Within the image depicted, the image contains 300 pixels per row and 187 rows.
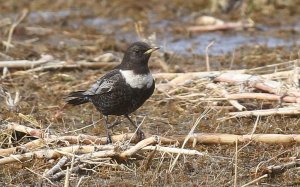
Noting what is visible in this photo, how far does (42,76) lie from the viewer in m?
10.1

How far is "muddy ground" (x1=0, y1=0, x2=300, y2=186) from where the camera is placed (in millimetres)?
6434

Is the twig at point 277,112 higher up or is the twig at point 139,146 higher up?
the twig at point 139,146

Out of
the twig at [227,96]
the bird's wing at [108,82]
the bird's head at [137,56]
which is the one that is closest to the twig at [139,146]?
the bird's wing at [108,82]

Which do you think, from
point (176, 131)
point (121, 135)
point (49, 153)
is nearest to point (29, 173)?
point (49, 153)

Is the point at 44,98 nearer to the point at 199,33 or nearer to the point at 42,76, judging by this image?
the point at 42,76

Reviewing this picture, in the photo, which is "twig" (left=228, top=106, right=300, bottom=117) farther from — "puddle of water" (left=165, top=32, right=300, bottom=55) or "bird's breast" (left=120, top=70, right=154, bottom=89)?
"puddle of water" (left=165, top=32, right=300, bottom=55)

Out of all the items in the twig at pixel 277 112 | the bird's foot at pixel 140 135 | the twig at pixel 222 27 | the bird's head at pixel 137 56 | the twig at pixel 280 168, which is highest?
the bird's head at pixel 137 56

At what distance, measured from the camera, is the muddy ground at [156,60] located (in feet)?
21.1

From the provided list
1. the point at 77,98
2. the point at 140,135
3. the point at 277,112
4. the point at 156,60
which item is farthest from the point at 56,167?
the point at 156,60

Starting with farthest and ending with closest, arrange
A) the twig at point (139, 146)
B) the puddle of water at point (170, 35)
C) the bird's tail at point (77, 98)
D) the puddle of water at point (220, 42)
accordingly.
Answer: the puddle of water at point (170, 35), the puddle of water at point (220, 42), the bird's tail at point (77, 98), the twig at point (139, 146)

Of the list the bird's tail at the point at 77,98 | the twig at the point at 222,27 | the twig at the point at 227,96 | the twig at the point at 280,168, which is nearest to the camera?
the twig at the point at 280,168

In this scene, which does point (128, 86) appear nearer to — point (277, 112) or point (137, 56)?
point (137, 56)

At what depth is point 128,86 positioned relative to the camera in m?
7.14

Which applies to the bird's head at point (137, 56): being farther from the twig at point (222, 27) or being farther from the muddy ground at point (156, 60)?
the twig at point (222, 27)
